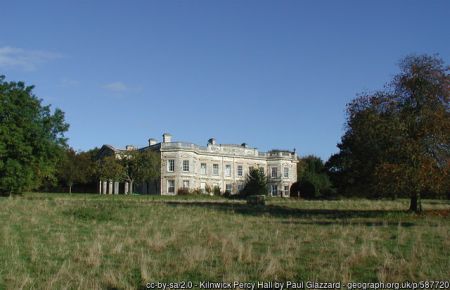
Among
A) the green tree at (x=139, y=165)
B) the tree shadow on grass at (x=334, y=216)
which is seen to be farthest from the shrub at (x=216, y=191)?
the tree shadow on grass at (x=334, y=216)

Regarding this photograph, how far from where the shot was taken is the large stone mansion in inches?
2997

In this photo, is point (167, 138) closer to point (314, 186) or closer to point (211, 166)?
point (211, 166)

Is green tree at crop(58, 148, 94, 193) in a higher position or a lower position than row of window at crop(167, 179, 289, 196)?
higher

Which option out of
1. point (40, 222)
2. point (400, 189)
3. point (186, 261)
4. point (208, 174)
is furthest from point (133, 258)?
point (208, 174)

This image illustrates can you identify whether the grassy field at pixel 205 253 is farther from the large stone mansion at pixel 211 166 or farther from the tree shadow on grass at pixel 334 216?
the large stone mansion at pixel 211 166

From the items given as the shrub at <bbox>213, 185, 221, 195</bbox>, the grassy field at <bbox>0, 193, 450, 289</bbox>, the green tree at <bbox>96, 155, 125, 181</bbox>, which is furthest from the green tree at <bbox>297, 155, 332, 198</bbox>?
the grassy field at <bbox>0, 193, 450, 289</bbox>

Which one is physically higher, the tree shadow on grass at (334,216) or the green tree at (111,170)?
the green tree at (111,170)

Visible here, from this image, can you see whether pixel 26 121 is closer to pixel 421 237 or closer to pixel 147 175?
pixel 147 175

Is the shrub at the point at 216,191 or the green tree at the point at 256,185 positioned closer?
the green tree at the point at 256,185

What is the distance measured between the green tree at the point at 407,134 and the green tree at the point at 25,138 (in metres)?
28.6

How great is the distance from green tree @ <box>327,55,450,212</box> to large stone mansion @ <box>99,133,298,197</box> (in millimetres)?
50018

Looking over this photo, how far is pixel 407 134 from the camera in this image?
2514 centimetres

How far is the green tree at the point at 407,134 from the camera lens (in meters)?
24.1

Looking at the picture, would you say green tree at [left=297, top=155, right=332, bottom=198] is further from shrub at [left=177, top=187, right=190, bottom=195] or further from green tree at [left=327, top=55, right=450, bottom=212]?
green tree at [left=327, top=55, right=450, bottom=212]
